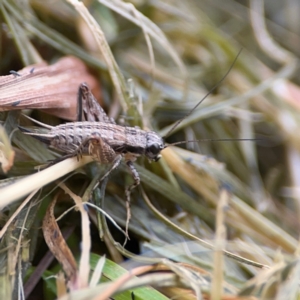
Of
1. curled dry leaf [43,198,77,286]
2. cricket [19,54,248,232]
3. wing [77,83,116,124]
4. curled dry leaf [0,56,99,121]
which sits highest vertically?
curled dry leaf [0,56,99,121]

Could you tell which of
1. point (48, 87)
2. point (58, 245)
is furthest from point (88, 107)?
point (58, 245)

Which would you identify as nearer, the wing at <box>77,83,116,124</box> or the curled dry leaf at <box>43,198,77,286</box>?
the curled dry leaf at <box>43,198,77,286</box>

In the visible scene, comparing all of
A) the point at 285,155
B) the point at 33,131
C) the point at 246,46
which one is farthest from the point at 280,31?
the point at 33,131

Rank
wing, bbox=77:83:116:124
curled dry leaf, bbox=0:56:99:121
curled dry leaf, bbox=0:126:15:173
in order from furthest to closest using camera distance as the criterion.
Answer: wing, bbox=77:83:116:124 < curled dry leaf, bbox=0:56:99:121 < curled dry leaf, bbox=0:126:15:173

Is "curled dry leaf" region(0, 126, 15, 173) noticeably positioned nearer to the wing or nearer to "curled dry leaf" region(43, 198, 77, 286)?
"curled dry leaf" region(43, 198, 77, 286)

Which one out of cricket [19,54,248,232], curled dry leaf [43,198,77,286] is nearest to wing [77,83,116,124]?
cricket [19,54,248,232]
